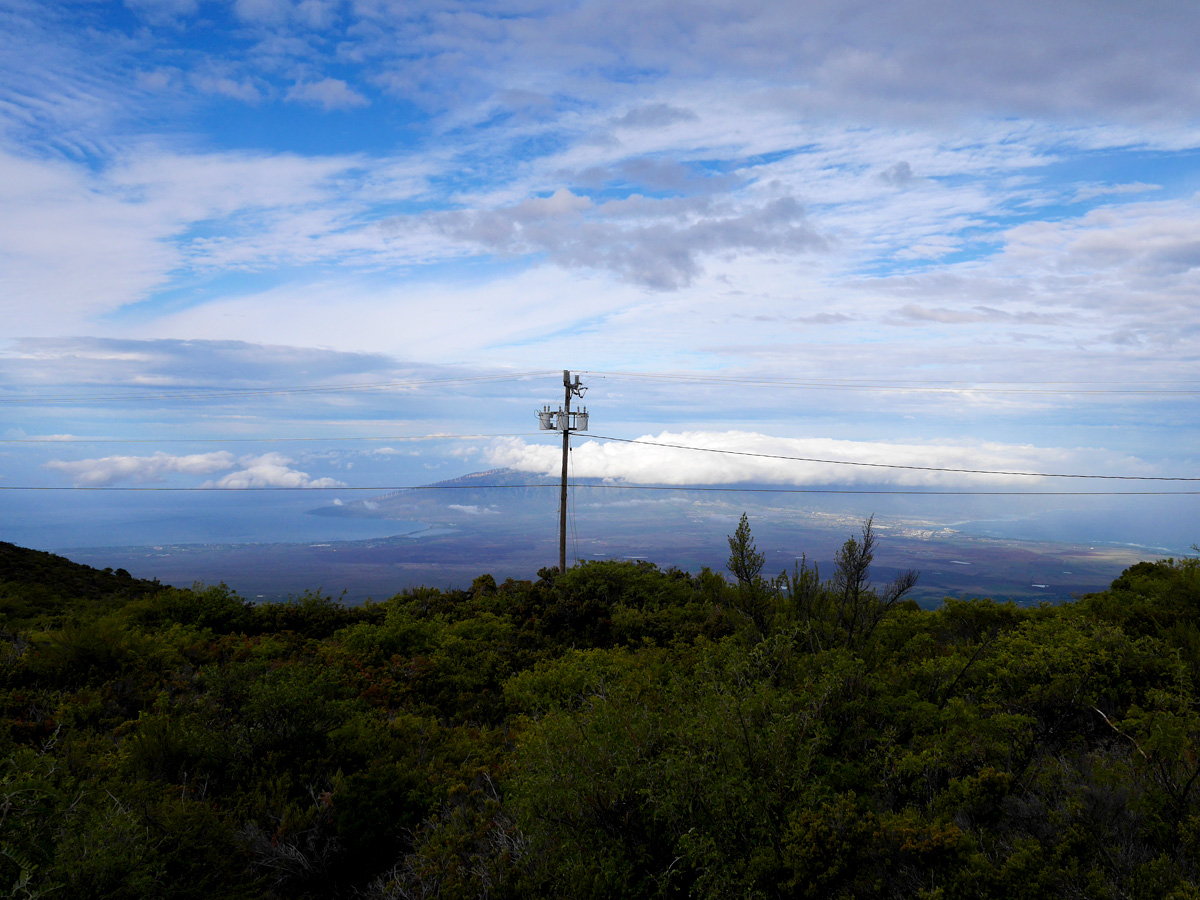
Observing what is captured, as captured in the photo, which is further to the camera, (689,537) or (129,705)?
(689,537)

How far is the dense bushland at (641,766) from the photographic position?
451 cm

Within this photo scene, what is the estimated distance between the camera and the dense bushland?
4.51 m

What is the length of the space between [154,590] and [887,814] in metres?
23.2

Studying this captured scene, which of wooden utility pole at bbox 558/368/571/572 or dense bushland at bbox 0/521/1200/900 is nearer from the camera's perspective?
dense bushland at bbox 0/521/1200/900

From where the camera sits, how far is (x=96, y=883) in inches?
159

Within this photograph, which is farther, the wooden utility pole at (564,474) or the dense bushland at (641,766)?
the wooden utility pole at (564,474)

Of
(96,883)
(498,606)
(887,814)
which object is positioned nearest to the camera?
(96,883)

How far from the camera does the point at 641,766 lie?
5.39 m

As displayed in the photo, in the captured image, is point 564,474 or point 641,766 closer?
point 641,766

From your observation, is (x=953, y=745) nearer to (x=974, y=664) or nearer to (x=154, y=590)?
(x=974, y=664)

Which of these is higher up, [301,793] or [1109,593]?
[1109,593]

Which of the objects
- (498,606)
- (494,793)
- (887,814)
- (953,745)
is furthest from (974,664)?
(498,606)

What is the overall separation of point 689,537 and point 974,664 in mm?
164307

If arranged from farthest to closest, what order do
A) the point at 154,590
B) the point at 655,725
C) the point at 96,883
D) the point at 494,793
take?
1. the point at 154,590
2. the point at 494,793
3. the point at 655,725
4. the point at 96,883
